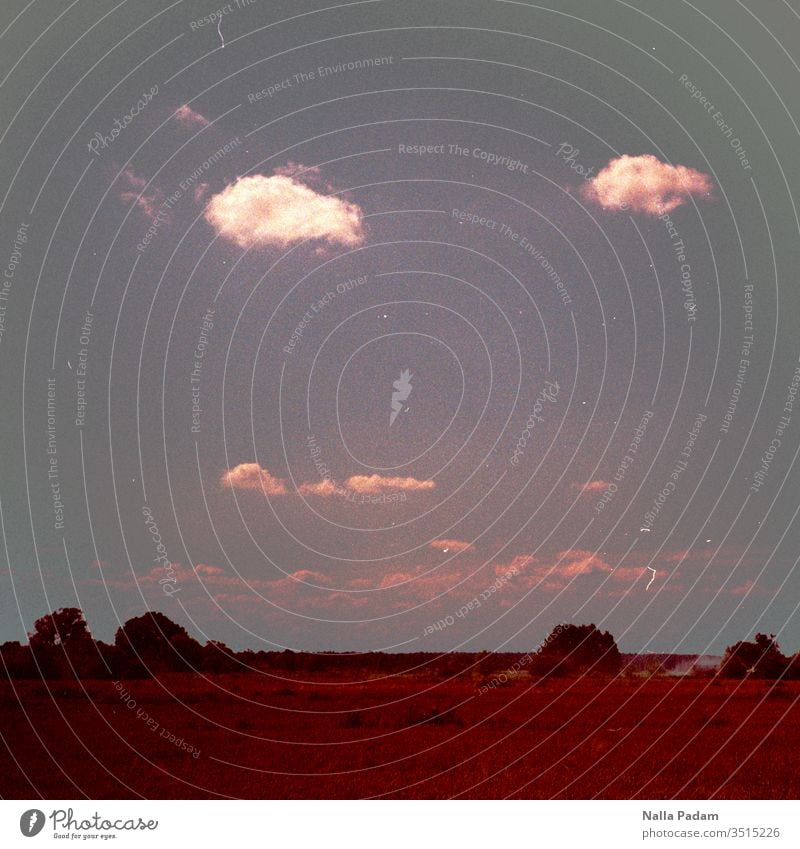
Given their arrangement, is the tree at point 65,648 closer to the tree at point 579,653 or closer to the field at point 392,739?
the field at point 392,739

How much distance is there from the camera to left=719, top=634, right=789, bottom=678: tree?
69.6 ft

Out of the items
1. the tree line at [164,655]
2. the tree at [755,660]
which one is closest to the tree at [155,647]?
the tree line at [164,655]

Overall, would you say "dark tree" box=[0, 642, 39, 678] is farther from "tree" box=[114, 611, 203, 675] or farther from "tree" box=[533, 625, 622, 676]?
"tree" box=[533, 625, 622, 676]

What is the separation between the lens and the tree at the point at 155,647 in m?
19.6

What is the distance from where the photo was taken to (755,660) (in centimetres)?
2241

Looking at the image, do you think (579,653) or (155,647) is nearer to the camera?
(155,647)

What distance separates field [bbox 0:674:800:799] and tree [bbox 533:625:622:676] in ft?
2.03

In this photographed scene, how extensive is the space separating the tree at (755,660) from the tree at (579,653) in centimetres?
234

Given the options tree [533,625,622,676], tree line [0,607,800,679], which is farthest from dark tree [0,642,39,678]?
tree [533,625,622,676]

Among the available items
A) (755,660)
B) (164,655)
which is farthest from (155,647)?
(755,660)

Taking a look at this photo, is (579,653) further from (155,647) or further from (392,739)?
(155,647)

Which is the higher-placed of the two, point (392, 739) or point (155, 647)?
point (155, 647)

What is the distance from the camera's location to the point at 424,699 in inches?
843

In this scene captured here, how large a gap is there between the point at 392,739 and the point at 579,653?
5.08 meters
